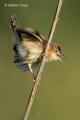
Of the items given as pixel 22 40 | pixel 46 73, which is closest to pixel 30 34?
pixel 22 40

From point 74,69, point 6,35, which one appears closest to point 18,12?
point 6,35

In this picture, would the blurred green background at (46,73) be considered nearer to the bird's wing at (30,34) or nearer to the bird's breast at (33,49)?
the bird's breast at (33,49)

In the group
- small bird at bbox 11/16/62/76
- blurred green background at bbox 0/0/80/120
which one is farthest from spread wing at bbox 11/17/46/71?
blurred green background at bbox 0/0/80/120

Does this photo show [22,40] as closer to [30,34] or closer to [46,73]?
[30,34]

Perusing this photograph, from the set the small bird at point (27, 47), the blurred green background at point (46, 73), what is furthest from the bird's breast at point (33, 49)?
the blurred green background at point (46, 73)

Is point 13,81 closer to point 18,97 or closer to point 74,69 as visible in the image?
point 18,97

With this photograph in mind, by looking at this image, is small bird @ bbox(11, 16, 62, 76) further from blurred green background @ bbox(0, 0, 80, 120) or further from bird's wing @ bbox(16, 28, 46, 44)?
blurred green background @ bbox(0, 0, 80, 120)
